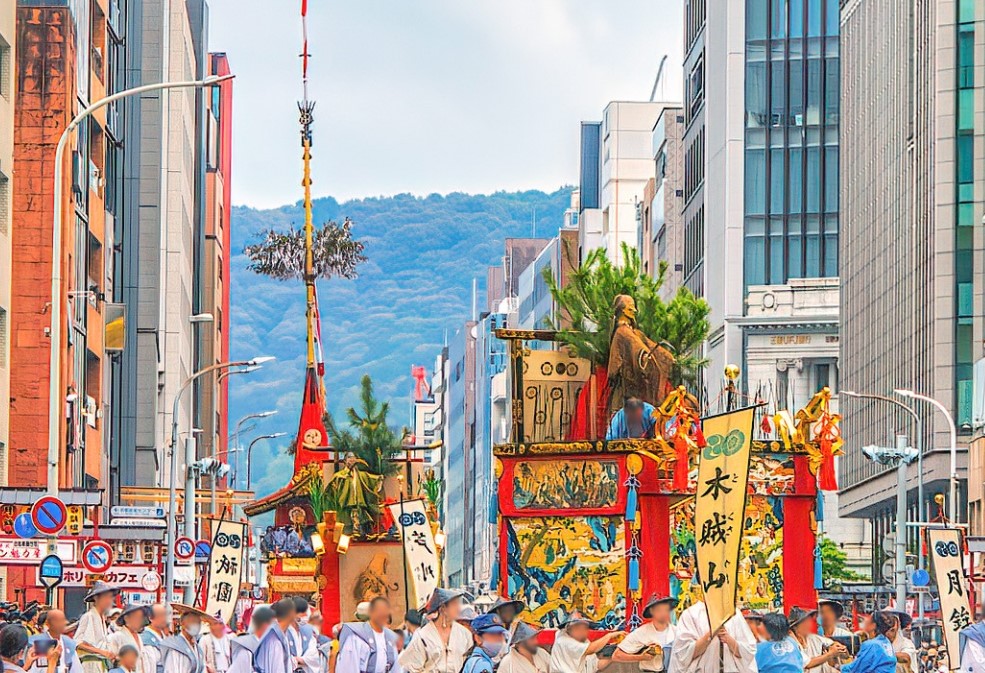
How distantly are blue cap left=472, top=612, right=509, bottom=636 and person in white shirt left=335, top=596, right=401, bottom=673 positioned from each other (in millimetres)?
2565

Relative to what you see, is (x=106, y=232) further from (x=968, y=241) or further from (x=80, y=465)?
(x=968, y=241)

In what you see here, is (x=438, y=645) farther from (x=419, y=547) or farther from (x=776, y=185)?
(x=776, y=185)

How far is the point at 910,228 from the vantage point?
7419 cm

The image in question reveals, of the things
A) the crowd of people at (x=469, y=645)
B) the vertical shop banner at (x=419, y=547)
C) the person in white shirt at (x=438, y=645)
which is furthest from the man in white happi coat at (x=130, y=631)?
the vertical shop banner at (x=419, y=547)

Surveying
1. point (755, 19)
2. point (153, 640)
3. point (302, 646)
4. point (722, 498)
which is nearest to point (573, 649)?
point (722, 498)

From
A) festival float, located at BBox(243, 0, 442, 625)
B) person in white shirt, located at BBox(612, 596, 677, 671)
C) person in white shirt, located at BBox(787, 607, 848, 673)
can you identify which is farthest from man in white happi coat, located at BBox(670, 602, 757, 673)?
festival float, located at BBox(243, 0, 442, 625)

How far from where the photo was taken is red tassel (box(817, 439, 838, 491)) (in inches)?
1169

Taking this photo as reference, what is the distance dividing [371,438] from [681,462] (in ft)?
61.0

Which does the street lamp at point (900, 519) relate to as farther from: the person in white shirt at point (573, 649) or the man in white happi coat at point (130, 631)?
→ the person in white shirt at point (573, 649)

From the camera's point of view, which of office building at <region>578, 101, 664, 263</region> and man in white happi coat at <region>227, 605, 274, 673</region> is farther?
office building at <region>578, 101, 664, 263</region>

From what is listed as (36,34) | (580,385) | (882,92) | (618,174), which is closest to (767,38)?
(882,92)

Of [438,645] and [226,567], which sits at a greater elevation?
[438,645]

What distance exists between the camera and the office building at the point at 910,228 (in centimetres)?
6831

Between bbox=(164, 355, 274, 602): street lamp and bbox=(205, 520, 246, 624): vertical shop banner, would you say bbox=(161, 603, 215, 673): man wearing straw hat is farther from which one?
bbox=(164, 355, 274, 602): street lamp
